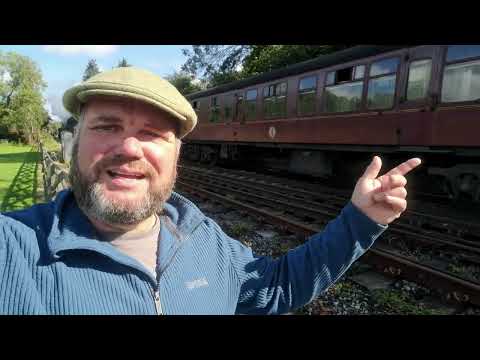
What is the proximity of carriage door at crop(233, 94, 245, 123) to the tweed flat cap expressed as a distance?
14393mm

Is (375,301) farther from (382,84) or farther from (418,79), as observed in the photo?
(382,84)

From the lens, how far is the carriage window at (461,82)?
730 centimetres

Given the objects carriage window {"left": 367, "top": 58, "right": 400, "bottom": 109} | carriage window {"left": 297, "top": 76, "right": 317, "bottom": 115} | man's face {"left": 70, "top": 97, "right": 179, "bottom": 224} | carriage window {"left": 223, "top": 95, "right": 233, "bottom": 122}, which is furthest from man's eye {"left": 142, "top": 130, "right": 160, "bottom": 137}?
carriage window {"left": 223, "top": 95, "right": 233, "bottom": 122}

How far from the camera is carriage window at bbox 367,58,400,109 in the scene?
9.05m

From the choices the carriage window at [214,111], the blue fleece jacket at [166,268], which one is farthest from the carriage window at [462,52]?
the carriage window at [214,111]

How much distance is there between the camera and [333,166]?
11.9 metres

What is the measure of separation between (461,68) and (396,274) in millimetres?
5146

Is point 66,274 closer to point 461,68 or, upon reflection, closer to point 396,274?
point 396,274

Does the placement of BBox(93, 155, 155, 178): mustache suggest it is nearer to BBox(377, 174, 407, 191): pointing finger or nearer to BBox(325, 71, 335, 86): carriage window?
BBox(377, 174, 407, 191): pointing finger

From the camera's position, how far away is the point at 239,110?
16266 mm

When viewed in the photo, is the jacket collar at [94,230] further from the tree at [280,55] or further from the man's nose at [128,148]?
the tree at [280,55]

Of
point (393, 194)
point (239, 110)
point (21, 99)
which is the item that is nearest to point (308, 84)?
point (239, 110)

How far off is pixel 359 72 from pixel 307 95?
220 cm

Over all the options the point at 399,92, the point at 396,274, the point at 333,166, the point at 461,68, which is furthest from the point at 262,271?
the point at 333,166
